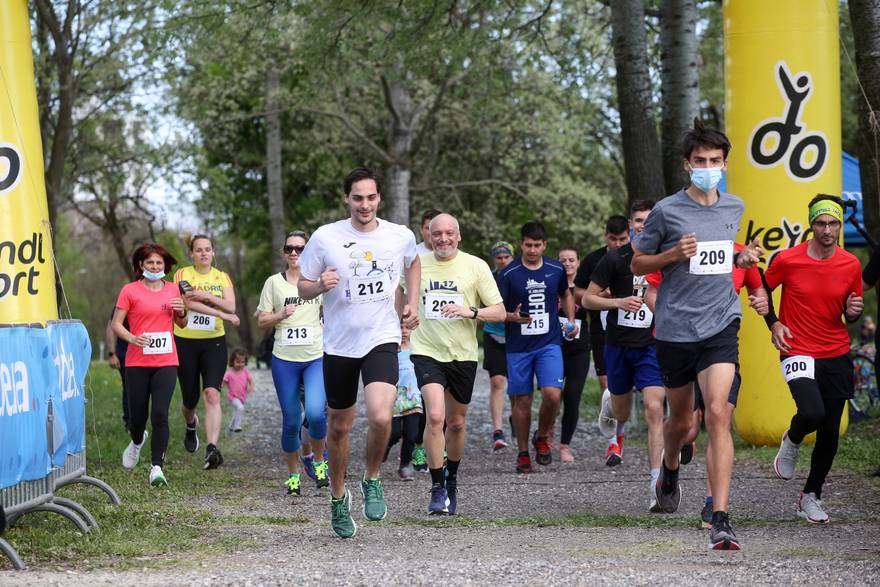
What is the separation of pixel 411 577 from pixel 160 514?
326 cm

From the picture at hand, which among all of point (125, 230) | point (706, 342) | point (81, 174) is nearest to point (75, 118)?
point (81, 174)

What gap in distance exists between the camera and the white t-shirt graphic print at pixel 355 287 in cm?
840

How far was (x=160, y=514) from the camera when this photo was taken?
9336 millimetres

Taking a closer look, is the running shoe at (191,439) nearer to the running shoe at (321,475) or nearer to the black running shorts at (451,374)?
the running shoe at (321,475)

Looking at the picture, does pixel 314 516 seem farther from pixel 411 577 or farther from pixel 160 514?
pixel 411 577

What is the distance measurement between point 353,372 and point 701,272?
7.07 ft

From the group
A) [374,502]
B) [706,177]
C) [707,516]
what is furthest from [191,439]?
[706,177]

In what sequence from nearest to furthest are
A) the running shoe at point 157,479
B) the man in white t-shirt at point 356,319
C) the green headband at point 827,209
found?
1. the man in white t-shirt at point 356,319
2. the green headband at point 827,209
3. the running shoe at point 157,479

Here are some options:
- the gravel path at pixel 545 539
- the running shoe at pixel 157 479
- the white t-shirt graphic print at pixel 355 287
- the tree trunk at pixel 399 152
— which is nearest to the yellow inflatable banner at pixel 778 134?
the gravel path at pixel 545 539

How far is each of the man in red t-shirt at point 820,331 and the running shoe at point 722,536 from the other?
165 centimetres

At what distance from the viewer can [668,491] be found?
366 inches

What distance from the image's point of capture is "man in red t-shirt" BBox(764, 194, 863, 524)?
8.92 m

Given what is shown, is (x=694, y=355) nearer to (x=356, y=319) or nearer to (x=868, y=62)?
(x=356, y=319)

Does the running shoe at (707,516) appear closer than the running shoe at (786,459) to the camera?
Yes
